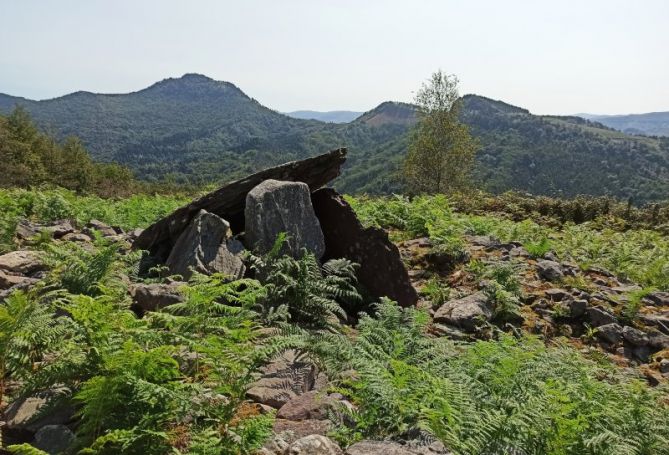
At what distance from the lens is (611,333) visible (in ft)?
25.7

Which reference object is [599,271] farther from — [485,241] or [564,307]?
[564,307]

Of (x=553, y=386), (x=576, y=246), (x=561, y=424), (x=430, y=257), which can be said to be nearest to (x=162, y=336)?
(x=561, y=424)

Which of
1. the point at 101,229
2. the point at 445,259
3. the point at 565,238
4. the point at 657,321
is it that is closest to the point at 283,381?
the point at 445,259

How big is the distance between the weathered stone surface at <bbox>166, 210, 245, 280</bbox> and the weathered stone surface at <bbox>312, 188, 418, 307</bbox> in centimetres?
182

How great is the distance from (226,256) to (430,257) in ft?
16.9

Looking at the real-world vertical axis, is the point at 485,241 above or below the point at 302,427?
below

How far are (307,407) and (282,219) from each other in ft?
13.7

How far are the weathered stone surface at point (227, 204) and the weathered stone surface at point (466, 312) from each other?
11.7ft

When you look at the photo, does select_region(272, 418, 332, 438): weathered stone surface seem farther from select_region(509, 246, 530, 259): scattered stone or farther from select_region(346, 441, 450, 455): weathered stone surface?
select_region(509, 246, 530, 259): scattered stone

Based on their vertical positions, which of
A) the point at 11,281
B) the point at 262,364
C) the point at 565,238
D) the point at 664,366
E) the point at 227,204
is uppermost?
the point at 227,204

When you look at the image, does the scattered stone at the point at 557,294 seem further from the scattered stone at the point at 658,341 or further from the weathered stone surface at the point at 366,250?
the weathered stone surface at the point at 366,250

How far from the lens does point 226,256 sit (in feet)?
24.2

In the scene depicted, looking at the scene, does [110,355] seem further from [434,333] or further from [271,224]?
[434,333]

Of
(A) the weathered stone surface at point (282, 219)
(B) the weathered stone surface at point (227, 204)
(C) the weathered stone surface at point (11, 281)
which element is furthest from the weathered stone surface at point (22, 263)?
(A) the weathered stone surface at point (282, 219)
